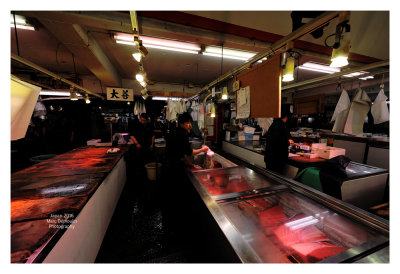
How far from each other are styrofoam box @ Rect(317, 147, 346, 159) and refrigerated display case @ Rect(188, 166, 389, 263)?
2071 millimetres

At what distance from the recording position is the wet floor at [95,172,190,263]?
2232 mm

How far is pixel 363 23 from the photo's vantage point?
2709 millimetres

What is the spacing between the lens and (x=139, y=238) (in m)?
2.59

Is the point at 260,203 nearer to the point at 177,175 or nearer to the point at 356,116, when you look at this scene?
the point at 177,175

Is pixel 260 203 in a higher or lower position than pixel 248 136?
lower

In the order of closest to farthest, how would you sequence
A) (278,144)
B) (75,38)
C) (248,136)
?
(75,38)
(278,144)
(248,136)

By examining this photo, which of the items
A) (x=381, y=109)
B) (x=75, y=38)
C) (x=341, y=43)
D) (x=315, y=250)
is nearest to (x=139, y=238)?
(x=315, y=250)

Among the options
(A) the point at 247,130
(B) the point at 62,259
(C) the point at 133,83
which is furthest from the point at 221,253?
(C) the point at 133,83

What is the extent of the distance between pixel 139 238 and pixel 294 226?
2.51m

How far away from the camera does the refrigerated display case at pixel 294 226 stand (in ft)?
3.67

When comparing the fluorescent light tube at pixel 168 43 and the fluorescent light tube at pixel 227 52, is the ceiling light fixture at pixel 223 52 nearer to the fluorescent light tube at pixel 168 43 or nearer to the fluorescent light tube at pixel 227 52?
the fluorescent light tube at pixel 227 52

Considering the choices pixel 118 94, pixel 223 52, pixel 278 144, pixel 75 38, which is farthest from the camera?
pixel 118 94

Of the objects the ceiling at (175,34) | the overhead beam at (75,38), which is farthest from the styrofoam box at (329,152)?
the overhead beam at (75,38)
